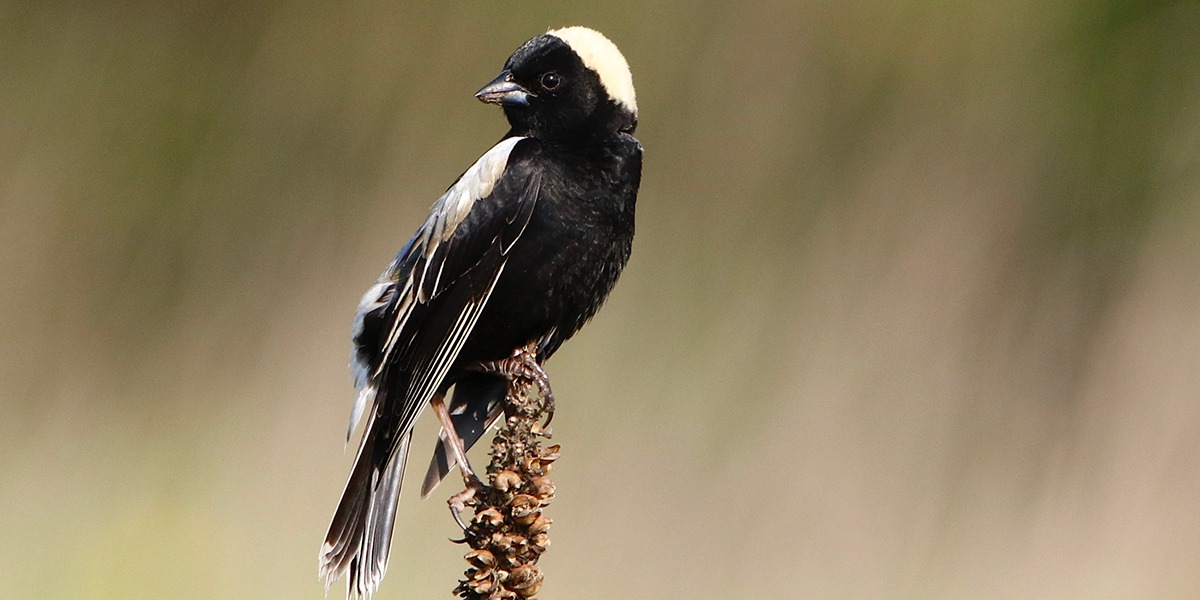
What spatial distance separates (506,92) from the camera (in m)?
2.73

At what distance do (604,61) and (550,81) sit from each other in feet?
0.47

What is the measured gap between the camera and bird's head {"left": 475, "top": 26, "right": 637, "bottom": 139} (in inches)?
108

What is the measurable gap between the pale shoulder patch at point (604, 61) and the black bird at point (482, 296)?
4.2 inches

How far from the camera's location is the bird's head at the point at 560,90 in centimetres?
A: 275

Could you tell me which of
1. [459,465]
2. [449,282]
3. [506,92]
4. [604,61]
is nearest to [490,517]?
[459,465]

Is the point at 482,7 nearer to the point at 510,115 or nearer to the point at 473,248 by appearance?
the point at 510,115

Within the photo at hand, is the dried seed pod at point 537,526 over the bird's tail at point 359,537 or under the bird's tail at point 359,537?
under

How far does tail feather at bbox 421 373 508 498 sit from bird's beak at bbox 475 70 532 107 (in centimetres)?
63

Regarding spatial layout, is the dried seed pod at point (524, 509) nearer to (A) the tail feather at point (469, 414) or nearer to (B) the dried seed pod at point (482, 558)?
(B) the dried seed pod at point (482, 558)

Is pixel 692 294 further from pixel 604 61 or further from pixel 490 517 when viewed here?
pixel 490 517

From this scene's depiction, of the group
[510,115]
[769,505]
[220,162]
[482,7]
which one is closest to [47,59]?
[220,162]

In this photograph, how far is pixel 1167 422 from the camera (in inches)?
137


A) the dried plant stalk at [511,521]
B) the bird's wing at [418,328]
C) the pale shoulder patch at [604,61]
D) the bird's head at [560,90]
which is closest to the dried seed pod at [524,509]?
the dried plant stalk at [511,521]

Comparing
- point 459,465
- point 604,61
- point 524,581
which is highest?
point 604,61
